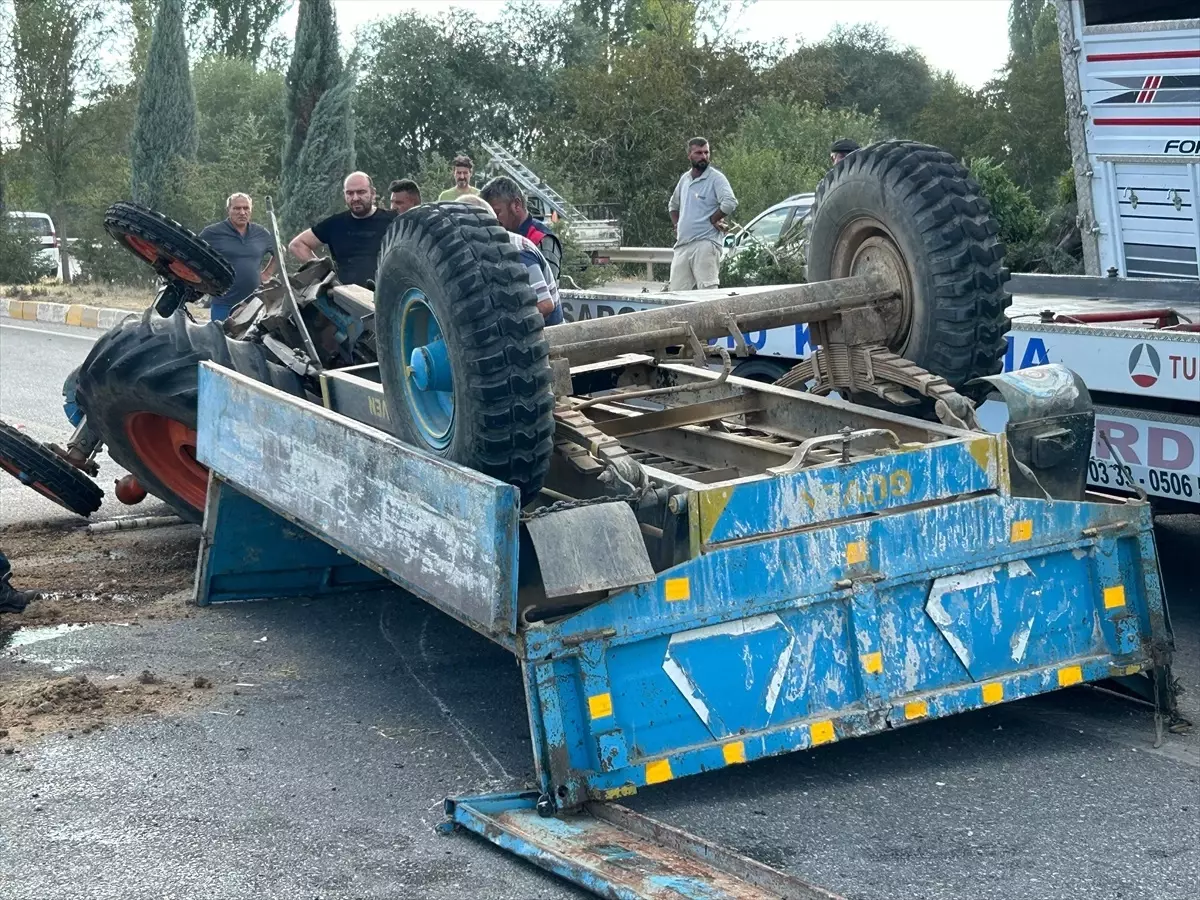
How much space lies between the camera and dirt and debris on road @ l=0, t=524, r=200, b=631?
252 inches

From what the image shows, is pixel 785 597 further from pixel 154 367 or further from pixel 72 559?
pixel 72 559

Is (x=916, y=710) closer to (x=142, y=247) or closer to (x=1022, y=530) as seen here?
(x=1022, y=530)

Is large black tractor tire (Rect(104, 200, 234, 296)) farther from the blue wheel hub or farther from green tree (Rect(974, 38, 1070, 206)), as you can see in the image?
green tree (Rect(974, 38, 1070, 206))

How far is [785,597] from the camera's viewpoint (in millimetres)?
4332

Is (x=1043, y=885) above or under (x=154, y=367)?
under

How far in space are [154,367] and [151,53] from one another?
71.0ft

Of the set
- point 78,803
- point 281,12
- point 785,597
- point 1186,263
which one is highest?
point 281,12

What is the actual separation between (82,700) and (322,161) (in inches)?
854

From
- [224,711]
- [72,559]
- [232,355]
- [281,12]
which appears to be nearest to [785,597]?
[224,711]

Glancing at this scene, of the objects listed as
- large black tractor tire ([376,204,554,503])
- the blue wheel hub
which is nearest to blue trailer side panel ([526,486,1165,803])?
large black tractor tire ([376,204,554,503])

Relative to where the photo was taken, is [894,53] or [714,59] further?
[894,53]

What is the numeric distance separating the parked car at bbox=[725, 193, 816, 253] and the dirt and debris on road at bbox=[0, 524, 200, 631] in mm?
6641

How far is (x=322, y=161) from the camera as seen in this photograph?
25.9 meters

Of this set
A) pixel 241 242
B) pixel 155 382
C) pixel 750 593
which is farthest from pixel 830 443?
pixel 241 242
